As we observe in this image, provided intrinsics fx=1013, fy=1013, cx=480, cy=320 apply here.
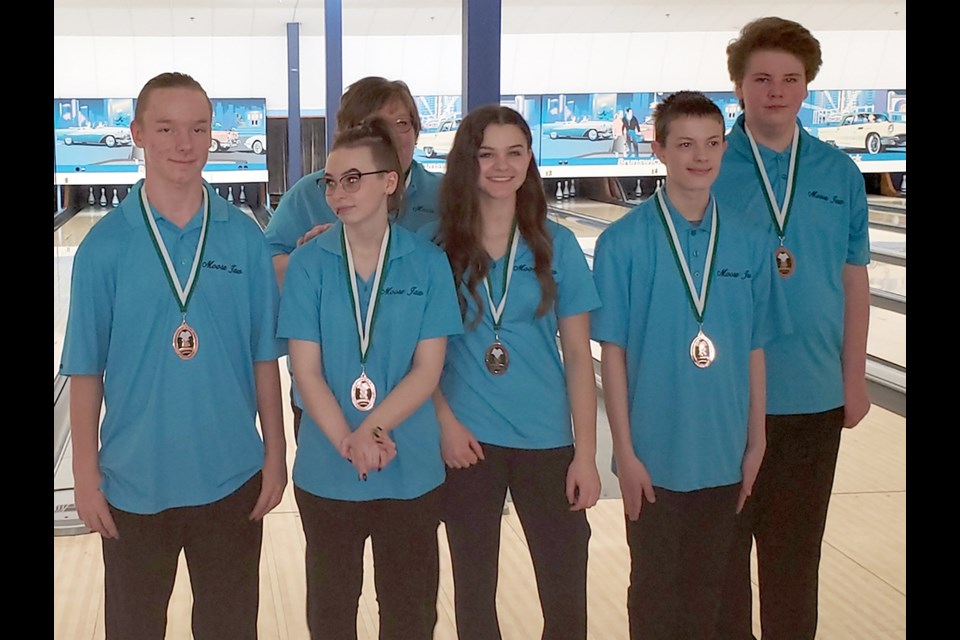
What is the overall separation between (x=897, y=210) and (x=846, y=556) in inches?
309

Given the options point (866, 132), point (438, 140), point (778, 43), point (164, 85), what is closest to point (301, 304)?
point (164, 85)

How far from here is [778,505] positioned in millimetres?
2059

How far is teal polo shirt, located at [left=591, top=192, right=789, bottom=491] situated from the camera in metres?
1.89

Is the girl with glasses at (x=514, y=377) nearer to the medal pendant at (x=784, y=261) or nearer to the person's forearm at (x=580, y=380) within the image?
the person's forearm at (x=580, y=380)

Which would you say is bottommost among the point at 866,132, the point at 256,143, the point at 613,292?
the point at 613,292

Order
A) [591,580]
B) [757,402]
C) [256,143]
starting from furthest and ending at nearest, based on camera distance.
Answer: [256,143]
[591,580]
[757,402]

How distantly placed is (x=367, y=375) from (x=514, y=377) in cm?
27

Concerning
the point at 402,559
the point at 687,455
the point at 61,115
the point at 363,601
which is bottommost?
the point at 363,601

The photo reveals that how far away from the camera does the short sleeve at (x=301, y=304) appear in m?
1.73

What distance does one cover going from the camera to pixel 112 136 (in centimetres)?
1119

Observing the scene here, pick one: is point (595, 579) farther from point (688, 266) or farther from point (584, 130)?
point (584, 130)

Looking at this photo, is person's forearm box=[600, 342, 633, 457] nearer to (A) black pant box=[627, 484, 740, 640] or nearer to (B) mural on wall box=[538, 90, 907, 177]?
(A) black pant box=[627, 484, 740, 640]
